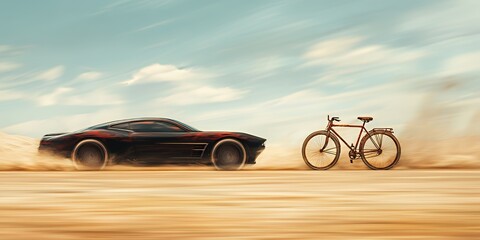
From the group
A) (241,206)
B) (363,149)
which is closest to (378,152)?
(363,149)

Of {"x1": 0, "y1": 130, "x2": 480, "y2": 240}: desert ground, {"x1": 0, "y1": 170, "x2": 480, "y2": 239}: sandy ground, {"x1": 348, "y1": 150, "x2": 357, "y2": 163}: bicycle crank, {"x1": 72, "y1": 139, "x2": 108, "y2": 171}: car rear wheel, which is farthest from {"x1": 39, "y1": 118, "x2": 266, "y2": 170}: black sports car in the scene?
{"x1": 0, "y1": 170, "x2": 480, "y2": 239}: sandy ground

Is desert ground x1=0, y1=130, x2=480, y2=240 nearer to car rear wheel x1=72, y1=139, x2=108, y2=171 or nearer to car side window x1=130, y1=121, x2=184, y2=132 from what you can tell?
car rear wheel x1=72, y1=139, x2=108, y2=171

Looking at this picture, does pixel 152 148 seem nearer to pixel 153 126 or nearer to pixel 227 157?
pixel 153 126

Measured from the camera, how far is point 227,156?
16.0 meters

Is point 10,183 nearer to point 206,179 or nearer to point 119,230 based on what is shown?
point 206,179

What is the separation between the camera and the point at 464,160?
55.9 ft

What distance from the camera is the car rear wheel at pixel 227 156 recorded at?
1603 centimetres

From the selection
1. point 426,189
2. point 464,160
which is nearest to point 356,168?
point 464,160

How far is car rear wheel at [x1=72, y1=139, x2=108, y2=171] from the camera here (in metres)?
15.9

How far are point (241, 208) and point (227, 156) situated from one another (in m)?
8.11

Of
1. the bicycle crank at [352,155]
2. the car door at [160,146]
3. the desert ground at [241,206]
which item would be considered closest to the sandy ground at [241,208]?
the desert ground at [241,206]

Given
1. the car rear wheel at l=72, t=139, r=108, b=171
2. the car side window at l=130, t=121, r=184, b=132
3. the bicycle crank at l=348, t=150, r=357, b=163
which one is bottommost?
the car rear wheel at l=72, t=139, r=108, b=171

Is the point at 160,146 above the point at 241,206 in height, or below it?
above

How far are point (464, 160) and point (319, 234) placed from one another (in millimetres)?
11654
